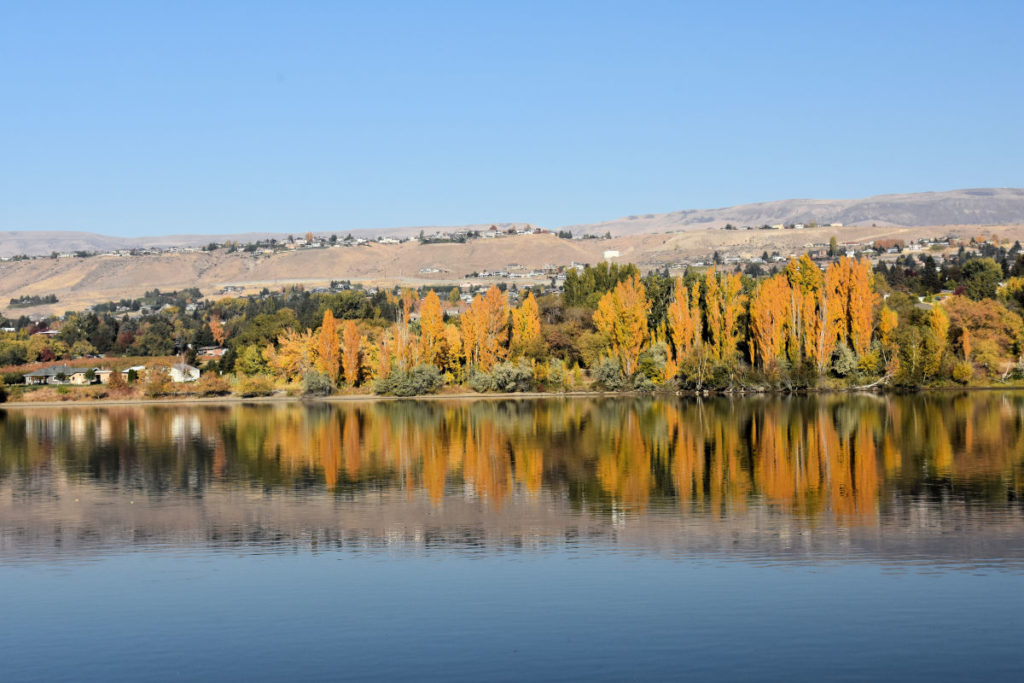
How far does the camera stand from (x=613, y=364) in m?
75.2

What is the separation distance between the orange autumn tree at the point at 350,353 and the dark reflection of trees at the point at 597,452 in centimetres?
1690

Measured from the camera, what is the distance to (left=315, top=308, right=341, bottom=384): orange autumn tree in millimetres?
81125

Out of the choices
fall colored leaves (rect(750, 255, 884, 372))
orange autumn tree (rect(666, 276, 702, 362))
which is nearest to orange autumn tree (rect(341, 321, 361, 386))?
orange autumn tree (rect(666, 276, 702, 362))

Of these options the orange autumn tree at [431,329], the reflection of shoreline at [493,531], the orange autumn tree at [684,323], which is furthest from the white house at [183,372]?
the reflection of shoreline at [493,531]

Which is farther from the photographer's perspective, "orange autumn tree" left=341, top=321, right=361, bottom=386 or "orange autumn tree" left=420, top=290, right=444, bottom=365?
"orange autumn tree" left=341, top=321, right=361, bottom=386

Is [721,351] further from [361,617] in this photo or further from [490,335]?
[361,617]

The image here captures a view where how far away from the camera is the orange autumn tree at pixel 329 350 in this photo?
81.1m

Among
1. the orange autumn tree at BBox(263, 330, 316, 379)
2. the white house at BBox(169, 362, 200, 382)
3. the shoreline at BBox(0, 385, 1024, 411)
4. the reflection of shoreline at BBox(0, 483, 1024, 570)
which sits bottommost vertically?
the shoreline at BBox(0, 385, 1024, 411)

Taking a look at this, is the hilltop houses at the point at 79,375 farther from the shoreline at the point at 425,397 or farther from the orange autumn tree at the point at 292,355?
the orange autumn tree at the point at 292,355

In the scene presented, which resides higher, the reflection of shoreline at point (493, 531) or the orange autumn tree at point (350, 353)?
the orange autumn tree at point (350, 353)

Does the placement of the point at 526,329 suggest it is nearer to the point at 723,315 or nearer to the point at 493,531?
the point at 723,315

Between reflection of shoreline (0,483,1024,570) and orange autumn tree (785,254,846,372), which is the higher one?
orange autumn tree (785,254,846,372)

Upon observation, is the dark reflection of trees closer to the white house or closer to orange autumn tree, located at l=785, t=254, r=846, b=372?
orange autumn tree, located at l=785, t=254, r=846, b=372

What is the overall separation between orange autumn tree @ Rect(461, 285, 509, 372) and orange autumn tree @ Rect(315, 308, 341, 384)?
972 cm
